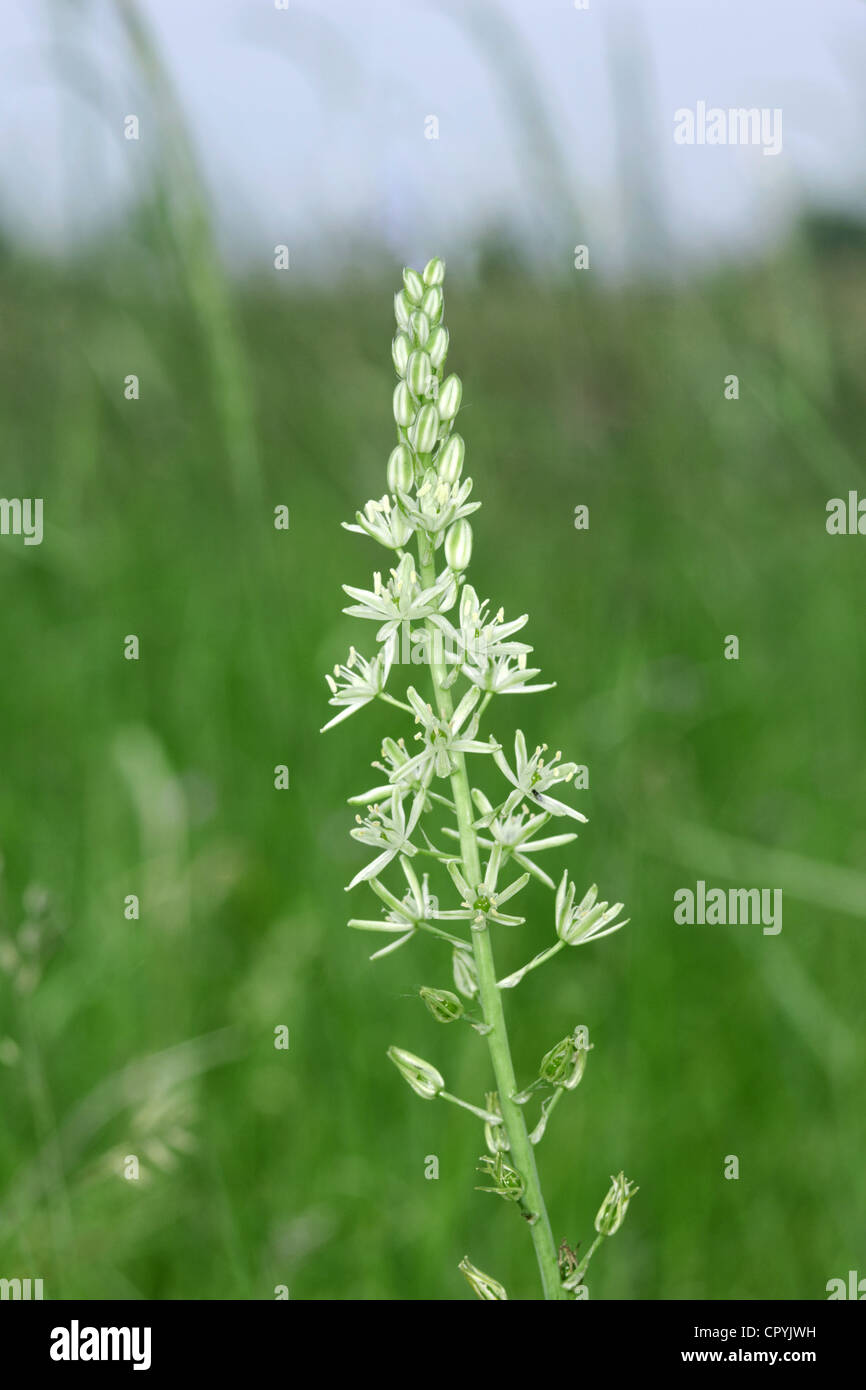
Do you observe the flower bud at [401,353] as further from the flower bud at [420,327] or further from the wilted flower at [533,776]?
the wilted flower at [533,776]

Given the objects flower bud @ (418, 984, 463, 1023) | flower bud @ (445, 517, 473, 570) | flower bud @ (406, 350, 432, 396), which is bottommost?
flower bud @ (418, 984, 463, 1023)

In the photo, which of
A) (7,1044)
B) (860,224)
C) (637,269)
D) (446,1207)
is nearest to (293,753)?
(446,1207)

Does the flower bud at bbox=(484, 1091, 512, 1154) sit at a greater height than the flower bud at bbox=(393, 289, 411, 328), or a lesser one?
lesser

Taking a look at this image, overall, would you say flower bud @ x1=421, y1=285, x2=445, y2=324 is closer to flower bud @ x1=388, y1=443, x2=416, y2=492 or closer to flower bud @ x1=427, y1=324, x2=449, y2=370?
flower bud @ x1=427, y1=324, x2=449, y2=370

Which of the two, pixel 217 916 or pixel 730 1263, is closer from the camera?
pixel 730 1263

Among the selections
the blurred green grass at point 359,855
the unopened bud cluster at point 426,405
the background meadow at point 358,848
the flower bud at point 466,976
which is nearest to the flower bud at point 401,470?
the unopened bud cluster at point 426,405

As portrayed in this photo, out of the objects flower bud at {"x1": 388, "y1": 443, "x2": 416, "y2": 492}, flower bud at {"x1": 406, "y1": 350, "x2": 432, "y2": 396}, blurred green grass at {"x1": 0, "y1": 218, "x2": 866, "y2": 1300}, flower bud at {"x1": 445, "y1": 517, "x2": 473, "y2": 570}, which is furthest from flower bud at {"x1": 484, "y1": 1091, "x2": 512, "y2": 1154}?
blurred green grass at {"x1": 0, "y1": 218, "x2": 866, "y2": 1300}
